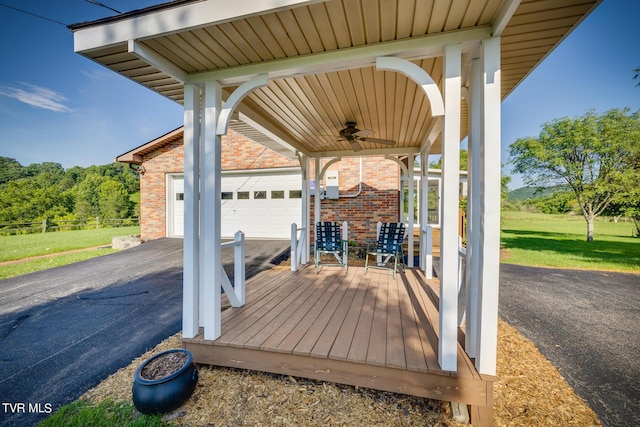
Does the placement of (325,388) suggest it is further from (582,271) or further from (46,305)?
(582,271)

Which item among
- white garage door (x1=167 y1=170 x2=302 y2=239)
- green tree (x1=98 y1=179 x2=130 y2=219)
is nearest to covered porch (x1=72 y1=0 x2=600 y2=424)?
white garage door (x1=167 y1=170 x2=302 y2=239)

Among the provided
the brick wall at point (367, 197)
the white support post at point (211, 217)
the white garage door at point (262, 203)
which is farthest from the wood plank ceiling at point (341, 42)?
the white garage door at point (262, 203)

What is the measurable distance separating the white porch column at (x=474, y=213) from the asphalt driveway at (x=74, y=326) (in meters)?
2.98

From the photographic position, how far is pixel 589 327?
3170mm

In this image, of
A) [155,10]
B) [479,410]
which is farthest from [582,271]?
[155,10]

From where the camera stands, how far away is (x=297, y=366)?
202 centimetres

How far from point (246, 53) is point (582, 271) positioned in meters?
8.13

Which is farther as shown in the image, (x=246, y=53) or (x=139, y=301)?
(x=139, y=301)

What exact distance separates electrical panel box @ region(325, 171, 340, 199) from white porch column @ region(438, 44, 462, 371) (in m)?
5.93

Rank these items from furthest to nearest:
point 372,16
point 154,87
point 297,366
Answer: point 154,87, point 297,366, point 372,16

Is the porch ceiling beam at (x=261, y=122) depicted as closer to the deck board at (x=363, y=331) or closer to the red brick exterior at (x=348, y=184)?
the deck board at (x=363, y=331)

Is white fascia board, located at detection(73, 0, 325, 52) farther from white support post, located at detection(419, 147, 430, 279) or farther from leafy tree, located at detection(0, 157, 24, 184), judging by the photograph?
leafy tree, located at detection(0, 157, 24, 184)

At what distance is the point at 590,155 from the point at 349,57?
1326 cm

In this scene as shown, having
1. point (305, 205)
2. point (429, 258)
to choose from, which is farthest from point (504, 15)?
point (305, 205)
